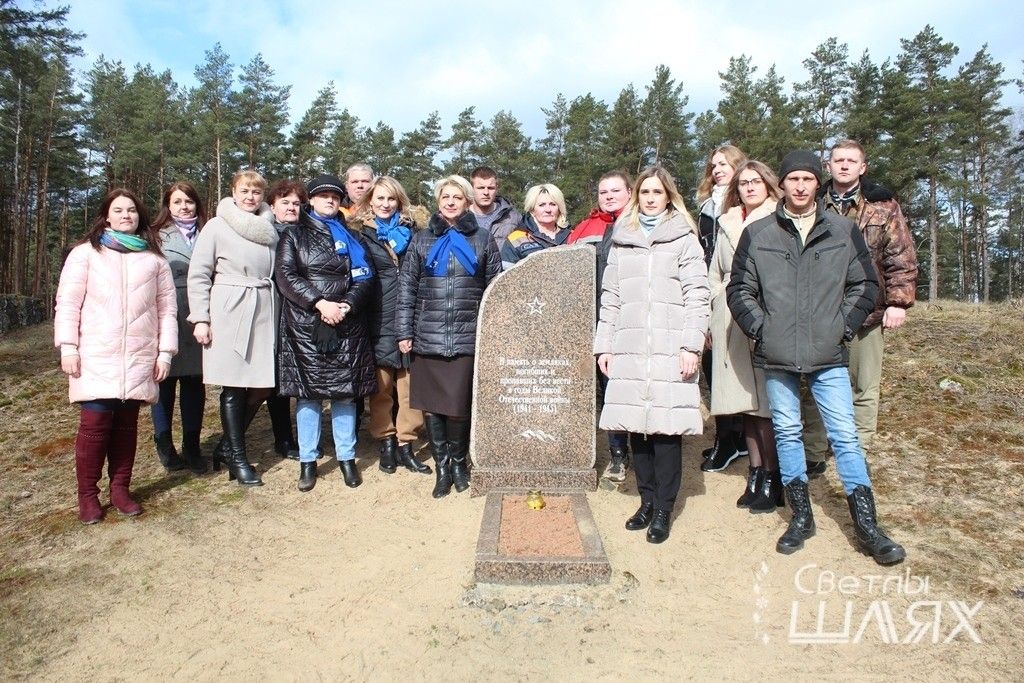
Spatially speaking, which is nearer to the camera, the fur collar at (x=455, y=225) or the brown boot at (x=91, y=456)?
the brown boot at (x=91, y=456)

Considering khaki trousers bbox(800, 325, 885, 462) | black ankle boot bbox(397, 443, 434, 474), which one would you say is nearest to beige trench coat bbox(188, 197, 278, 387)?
black ankle boot bbox(397, 443, 434, 474)

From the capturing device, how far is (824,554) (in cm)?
348

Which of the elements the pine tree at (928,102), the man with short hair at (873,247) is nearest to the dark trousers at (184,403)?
the man with short hair at (873,247)

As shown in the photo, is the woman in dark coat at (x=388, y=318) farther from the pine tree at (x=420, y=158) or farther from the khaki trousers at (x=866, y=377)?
the pine tree at (x=420, y=158)

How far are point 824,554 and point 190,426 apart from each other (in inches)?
A: 178

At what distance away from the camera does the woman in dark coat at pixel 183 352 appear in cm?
477

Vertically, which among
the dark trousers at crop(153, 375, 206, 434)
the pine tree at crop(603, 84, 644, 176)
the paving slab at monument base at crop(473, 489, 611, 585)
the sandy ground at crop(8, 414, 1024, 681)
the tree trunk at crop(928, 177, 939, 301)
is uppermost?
the pine tree at crop(603, 84, 644, 176)

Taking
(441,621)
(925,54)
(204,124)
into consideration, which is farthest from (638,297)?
(925,54)

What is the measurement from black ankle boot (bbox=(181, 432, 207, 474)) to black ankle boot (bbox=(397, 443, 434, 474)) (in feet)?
4.95

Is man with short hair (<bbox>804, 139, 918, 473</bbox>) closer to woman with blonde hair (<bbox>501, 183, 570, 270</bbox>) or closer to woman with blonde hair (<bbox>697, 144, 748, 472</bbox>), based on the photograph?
woman with blonde hair (<bbox>697, 144, 748, 472</bbox>)

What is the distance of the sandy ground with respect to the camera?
8.91 feet

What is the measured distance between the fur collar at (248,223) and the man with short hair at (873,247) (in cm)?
372

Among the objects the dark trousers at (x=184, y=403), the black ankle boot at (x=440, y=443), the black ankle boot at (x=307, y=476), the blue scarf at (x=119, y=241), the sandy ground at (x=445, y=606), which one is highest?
the blue scarf at (x=119, y=241)

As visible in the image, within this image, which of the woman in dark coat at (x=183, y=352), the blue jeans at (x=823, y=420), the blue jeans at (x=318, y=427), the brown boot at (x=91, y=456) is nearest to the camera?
the blue jeans at (x=823, y=420)
